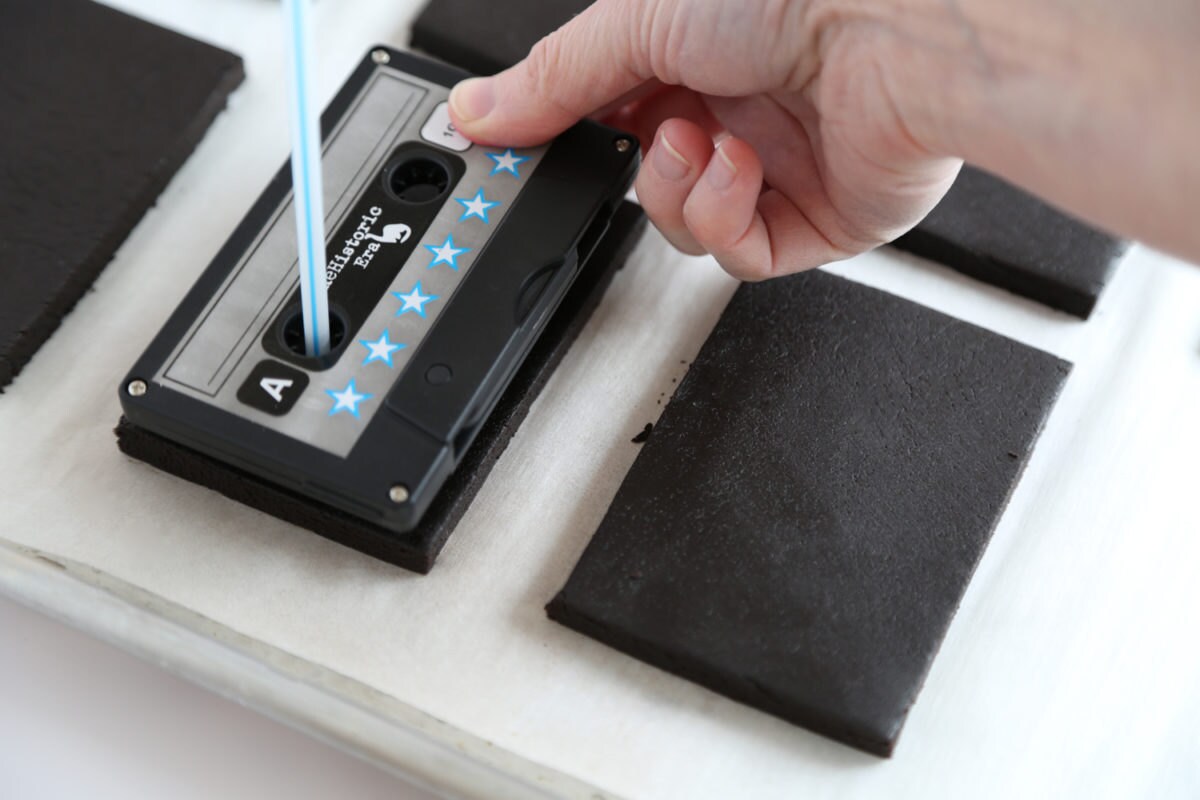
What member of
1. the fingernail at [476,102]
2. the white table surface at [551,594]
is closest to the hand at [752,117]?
the fingernail at [476,102]

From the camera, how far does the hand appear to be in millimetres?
931

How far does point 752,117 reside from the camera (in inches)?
41.8

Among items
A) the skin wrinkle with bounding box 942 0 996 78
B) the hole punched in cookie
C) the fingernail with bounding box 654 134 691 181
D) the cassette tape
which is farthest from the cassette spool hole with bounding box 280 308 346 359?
the skin wrinkle with bounding box 942 0 996 78

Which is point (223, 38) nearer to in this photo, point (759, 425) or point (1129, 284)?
point (759, 425)

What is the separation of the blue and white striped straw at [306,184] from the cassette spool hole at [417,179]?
0.13 meters

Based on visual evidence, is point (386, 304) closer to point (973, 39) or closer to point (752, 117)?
point (752, 117)

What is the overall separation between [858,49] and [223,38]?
2.10 ft

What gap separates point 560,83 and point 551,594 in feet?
1.28

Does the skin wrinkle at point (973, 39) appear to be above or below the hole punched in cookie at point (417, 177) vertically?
above

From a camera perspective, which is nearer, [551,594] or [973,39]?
[973,39]

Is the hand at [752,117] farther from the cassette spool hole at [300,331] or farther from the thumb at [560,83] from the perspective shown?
the cassette spool hole at [300,331]

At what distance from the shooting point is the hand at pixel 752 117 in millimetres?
931

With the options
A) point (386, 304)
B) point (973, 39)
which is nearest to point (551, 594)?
point (386, 304)

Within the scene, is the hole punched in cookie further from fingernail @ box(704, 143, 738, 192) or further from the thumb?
fingernail @ box(704, 143, 738, 192)
